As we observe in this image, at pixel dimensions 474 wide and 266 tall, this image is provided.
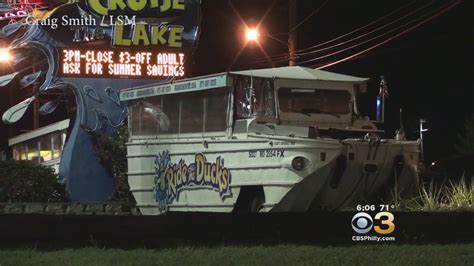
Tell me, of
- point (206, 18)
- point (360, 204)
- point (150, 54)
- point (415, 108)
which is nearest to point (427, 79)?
Answer: point (415, 108)

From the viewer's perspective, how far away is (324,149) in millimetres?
10914

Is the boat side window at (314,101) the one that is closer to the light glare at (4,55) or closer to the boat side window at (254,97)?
the boat side window at (254,97)

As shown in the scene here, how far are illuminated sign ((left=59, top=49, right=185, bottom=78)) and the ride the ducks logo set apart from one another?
20.3ft

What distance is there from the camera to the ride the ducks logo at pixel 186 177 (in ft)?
40.2

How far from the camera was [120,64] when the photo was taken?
65.0 feet

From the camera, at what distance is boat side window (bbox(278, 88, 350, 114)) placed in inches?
484

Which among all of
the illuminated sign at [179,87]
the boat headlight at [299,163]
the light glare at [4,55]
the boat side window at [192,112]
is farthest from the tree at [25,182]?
the boat headlight at [299,163]

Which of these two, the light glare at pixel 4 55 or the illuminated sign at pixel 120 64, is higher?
the light glare at pixel 4 55

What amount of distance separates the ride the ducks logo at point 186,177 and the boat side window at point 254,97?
37.5 inches

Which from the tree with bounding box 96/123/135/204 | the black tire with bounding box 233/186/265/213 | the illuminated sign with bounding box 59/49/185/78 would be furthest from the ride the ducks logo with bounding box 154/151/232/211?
the illuminated sign with bounding box 59/49/185/78

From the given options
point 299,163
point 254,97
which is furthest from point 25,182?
Answer: point 299,163

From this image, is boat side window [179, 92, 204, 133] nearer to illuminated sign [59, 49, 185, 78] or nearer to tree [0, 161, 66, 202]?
tree [0, 161, 66, 202]

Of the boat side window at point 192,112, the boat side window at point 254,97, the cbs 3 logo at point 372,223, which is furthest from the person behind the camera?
the boat side window at point 192,112

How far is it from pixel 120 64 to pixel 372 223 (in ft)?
39.2
